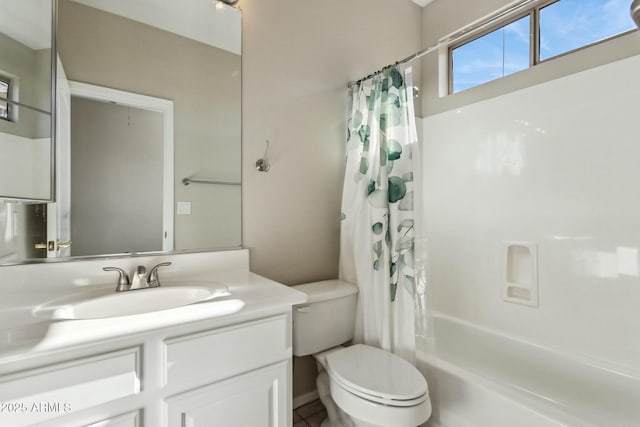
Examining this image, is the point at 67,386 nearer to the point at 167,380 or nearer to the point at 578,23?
the point at 167,380

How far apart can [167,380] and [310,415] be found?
3.76 feet

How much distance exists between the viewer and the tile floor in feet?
5.52

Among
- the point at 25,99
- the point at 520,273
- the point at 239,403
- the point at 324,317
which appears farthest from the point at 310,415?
the point at 25,99

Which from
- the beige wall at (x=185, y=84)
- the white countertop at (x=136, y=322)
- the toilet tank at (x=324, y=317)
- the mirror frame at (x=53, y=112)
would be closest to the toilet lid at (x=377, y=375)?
the toilet tank at (x=324, y=317)

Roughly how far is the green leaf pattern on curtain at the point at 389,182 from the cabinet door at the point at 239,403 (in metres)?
0.73

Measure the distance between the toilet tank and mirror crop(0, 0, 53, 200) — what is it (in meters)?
1.17

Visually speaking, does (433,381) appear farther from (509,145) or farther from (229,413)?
(509,145)

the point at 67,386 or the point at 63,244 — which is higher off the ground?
the point at 63,244

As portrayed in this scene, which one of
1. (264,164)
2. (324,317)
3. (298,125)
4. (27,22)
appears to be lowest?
(324,317)

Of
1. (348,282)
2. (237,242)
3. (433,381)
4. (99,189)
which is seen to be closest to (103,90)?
(99,189)

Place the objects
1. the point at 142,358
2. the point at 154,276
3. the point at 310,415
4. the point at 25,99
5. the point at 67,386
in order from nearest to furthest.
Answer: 1. the point at 67,386
2. the point at 142,358
3. the point at 25,99
4. the point at 154,276
5. the point at 310,415

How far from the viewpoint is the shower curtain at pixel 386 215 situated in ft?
5.08

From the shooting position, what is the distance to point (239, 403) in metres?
1.04

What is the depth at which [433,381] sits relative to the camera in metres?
1.54
